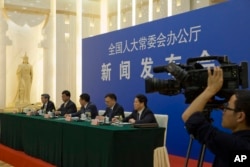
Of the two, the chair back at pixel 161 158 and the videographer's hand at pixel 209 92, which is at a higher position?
the videographer's hand at pixel 209 92

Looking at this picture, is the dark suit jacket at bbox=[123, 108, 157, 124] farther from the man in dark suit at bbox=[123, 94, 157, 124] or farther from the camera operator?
the camera operator

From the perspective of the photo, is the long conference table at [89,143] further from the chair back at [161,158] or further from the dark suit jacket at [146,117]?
the chair back at [161,158]

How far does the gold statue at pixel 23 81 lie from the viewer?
8484mm

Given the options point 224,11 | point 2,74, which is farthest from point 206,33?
point 2,74

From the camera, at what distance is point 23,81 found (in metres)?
8.54

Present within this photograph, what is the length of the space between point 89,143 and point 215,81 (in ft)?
7.48

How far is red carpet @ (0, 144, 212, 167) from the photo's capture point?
3864mm

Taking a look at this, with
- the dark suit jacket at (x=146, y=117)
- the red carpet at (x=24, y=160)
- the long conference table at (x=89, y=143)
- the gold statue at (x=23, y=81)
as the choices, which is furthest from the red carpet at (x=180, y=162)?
the gold statue at (x=23, y=81)

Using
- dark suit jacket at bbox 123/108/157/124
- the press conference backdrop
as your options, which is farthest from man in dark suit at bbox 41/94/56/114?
dark suit jacket at bbox 123/108/157/124

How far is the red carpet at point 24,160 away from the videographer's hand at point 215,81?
2885 millimetres

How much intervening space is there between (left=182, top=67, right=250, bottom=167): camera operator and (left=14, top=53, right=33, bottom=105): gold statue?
788 centimetres

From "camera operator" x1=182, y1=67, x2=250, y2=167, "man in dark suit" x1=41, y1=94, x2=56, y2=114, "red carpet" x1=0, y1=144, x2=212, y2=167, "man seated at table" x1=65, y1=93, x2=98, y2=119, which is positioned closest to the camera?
"camera operator" x1=182, y1=67, x2=250, y2=167

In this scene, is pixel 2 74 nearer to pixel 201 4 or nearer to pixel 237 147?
pixel 201 4

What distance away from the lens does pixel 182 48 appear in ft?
14.9
